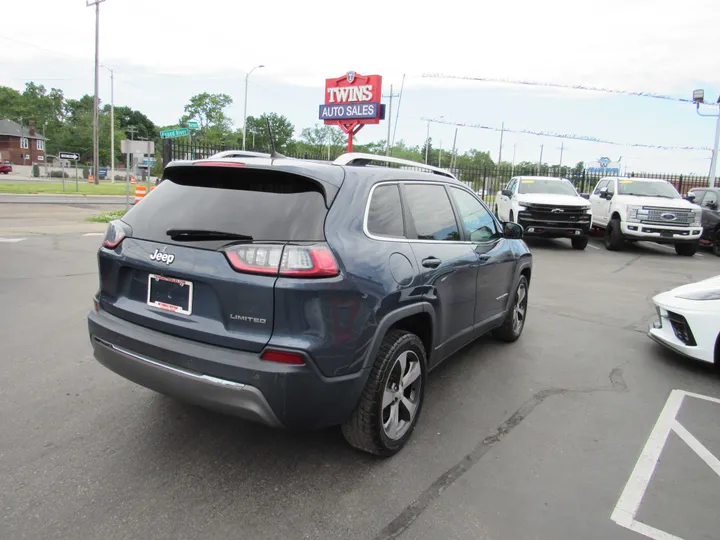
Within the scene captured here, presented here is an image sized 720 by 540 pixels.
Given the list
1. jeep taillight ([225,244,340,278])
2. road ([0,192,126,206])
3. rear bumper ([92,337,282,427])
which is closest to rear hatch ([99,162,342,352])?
jeep taillight ([225,244,340,278])

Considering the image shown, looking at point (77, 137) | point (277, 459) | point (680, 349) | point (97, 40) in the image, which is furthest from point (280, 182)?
point (77, 137)

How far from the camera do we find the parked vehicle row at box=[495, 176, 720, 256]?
1345cm

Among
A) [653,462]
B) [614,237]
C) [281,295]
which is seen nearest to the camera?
[281,295]

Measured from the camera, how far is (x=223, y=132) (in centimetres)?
6309

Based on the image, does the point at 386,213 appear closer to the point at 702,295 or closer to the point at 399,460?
the point at 399,460

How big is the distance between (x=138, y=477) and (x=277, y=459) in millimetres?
757

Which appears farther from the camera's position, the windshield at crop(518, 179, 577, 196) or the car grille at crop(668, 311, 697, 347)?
the windshield at crop(518, 179, 577, 196)

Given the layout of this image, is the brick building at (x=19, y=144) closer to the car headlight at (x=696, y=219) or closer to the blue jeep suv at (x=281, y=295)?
the car headlight at (x=696, y=219)

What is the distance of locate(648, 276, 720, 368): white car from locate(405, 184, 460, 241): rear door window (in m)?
2.56

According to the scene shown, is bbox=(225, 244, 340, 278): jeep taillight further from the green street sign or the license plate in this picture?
the green street sign

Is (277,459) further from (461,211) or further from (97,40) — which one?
(97,40)

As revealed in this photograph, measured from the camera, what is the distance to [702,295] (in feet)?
16.1

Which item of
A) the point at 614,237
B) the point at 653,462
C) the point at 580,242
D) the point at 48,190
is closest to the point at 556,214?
the point at 580,242

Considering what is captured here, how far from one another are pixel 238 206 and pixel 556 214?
12607mm
